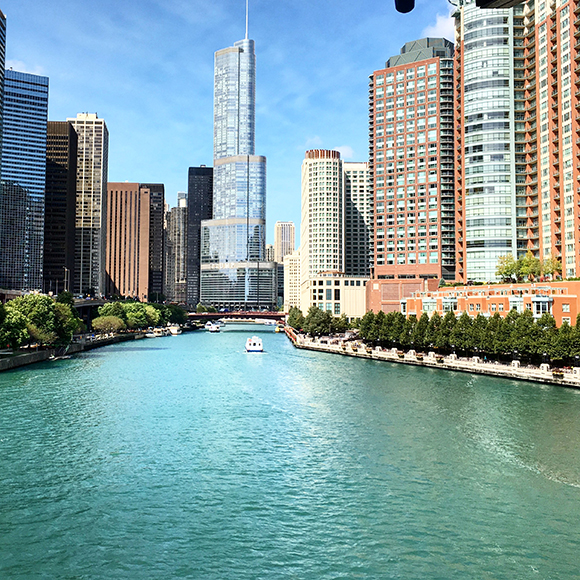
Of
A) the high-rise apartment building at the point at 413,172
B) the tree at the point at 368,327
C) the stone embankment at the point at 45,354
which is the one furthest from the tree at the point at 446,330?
the stone embankment at the point at 45,354

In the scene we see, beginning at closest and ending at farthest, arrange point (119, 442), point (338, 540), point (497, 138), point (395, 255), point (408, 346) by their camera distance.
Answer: point (338, 540)
point (119, 442)
point (408, 346)
point (497, 138)
point (395, 255)

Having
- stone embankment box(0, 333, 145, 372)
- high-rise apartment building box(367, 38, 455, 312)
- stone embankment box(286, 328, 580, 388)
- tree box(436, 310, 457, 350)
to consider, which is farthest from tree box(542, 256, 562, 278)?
stone embankment box(0, 333, 145, 372)

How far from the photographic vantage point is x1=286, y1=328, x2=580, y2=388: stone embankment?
279 ft

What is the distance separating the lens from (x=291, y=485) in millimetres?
42312

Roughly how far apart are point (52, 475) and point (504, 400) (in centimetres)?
5623

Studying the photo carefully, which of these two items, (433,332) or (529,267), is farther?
(529,267)

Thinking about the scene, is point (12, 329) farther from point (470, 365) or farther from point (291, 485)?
point (470, 365)

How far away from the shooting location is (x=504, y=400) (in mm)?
75312

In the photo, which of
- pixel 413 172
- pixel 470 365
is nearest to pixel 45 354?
pixel 470 365

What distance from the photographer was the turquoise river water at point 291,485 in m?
31.2

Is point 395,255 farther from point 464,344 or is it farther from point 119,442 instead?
point 119,442

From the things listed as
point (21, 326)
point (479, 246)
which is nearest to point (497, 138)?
point (479, 246)

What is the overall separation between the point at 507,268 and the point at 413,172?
63859 mm

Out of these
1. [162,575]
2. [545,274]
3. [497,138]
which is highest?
[497,138]
